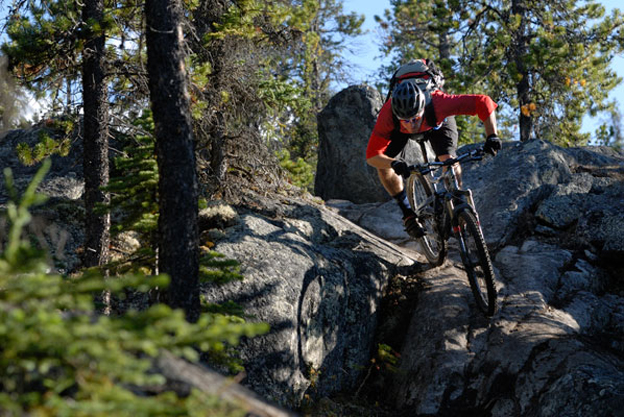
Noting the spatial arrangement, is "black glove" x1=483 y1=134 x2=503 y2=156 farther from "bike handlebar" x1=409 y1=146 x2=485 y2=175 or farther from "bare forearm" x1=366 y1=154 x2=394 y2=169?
"bare forearm" x1=366 y1=154 x2=394 y2=169

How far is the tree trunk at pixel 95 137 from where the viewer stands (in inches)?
256

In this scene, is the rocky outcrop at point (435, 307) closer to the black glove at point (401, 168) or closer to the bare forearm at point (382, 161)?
the bare forearm at point (382, 161)

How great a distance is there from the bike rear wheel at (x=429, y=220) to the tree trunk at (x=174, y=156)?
12.4ft

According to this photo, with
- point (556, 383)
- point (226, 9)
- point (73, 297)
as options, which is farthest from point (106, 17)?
point (556, 383)

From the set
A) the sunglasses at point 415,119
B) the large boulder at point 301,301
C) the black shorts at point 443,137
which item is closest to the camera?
the large boulder at point 301,301

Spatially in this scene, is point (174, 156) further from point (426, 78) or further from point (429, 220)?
point (429, 220)

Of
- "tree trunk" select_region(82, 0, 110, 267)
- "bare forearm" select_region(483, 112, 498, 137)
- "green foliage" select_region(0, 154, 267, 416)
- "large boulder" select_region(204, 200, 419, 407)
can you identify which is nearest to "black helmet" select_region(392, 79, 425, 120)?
"bare forearm" select_region(483, 112, 498, 137)

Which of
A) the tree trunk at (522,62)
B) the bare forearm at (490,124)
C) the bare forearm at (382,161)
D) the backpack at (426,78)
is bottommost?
the bare forearm at (382,161)

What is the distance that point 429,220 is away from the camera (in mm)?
7508

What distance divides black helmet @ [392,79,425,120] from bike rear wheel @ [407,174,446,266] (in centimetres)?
123

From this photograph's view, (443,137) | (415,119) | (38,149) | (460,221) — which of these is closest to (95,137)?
(38,149)

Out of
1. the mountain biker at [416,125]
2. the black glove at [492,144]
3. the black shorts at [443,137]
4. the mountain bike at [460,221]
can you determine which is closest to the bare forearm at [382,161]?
the mountain biker at [416,125]

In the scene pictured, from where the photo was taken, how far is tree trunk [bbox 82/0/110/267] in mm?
6504

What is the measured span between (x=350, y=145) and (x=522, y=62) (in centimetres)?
547
